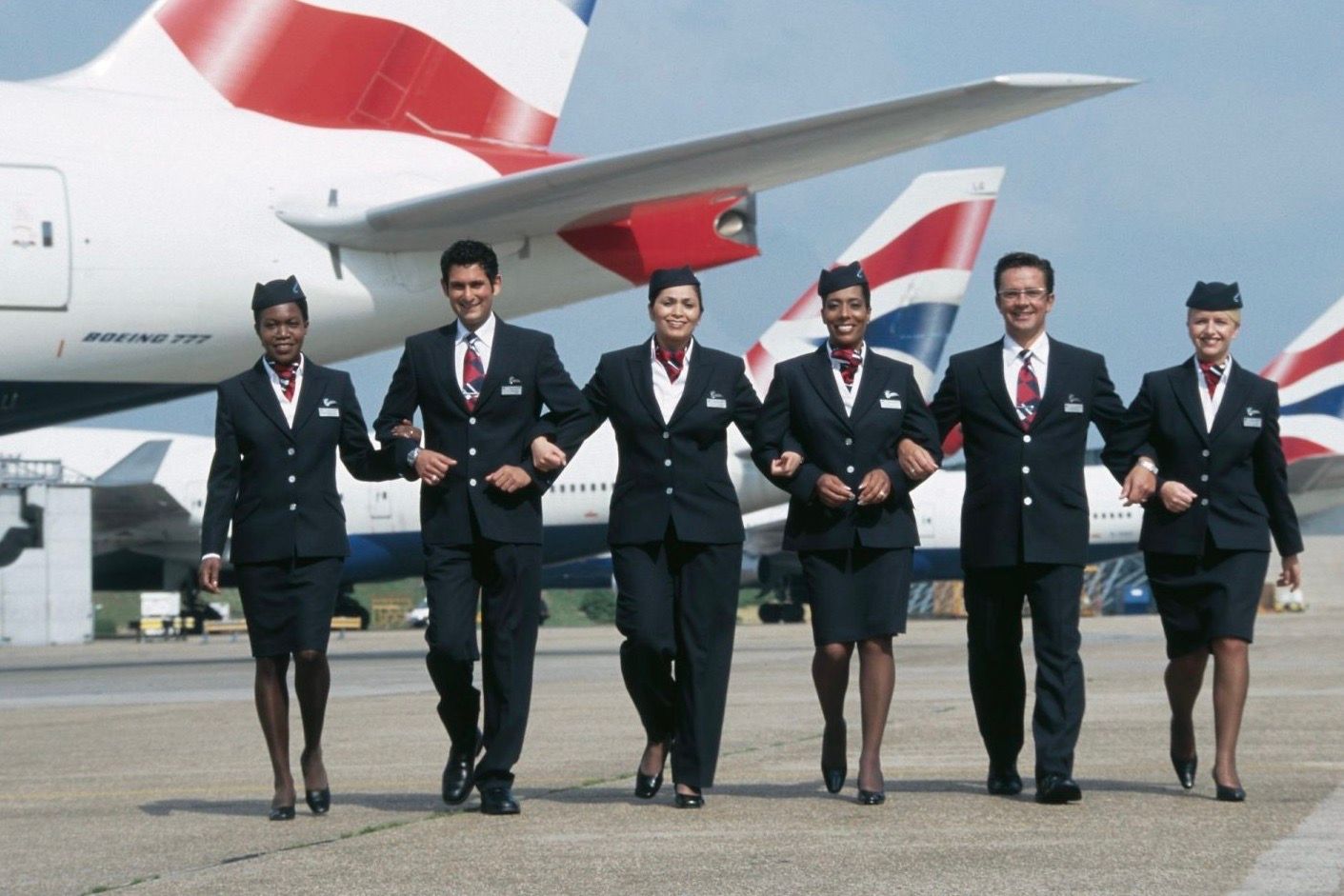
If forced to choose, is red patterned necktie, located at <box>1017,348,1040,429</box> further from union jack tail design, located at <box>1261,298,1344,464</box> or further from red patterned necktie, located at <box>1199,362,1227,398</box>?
union jack tail design, located at <box>1261,298,1344,464</box>

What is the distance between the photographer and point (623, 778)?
782 cm

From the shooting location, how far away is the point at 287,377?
7.04 metres

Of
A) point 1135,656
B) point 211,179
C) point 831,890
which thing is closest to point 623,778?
point 831,890

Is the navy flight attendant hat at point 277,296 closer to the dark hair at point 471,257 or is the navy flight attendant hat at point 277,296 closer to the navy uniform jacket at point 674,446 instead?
the dark hair at point 471,257

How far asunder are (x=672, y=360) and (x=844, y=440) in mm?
639

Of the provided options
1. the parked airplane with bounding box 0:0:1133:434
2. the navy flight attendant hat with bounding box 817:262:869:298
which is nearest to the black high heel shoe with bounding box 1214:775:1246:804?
the navy flight attendant hat with bounding box 817:262:869:298

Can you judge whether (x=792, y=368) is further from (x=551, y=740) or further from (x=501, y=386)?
(x=551, y=740)

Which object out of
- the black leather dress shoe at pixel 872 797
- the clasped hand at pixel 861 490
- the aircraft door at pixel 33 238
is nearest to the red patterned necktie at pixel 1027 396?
the clasped hand at pixel 861 490

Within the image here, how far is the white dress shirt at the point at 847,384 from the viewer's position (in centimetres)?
709

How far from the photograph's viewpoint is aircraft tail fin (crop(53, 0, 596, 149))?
56.6ft

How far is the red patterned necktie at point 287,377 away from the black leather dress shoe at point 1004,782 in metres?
2.66

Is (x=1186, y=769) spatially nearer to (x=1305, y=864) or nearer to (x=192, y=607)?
(x=1305, y=864)

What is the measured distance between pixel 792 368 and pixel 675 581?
833 mm

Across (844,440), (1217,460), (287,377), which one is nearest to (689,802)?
(844,440)
